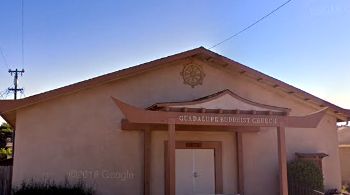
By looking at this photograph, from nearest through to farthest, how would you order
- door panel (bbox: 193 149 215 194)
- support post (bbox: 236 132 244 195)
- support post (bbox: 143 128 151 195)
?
support post (bbox: 143 128 151 195)
door panel (bbox: 193 149 215 194)
support post (bbox: 236 132 244 195)

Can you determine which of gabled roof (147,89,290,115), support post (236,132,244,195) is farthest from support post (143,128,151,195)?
support post (236,132,244,195)

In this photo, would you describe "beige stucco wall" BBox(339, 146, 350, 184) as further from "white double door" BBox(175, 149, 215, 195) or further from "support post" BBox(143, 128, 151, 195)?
"support post" BBox(143, 128, 151, 195)

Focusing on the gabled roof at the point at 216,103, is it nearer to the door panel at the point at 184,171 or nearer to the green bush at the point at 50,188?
the door panel at the point at 184,171

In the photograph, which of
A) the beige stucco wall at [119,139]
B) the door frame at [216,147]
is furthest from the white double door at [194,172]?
the beige stucco wall at [119,139]

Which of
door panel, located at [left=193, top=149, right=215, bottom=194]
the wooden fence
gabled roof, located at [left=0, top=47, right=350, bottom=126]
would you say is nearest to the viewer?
gabled roof, located at [left=0, top=47, right=350, bottom=126]

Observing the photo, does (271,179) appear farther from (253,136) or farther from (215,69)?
(215,69)

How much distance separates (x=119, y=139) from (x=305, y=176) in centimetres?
618

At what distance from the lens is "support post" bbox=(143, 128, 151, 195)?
13.6 meters

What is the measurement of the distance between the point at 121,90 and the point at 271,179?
6.00 meters

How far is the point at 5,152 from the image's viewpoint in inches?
1025

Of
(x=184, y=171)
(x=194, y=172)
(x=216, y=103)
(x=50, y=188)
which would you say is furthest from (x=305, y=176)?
(x=50, y=188)

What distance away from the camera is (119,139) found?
45.1 feet

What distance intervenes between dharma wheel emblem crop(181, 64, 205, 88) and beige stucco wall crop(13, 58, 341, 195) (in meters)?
0.17

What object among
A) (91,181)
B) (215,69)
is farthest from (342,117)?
(91,181)
